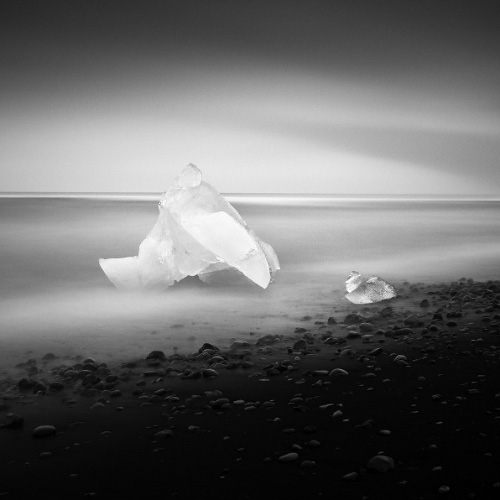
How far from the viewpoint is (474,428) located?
4016 mm

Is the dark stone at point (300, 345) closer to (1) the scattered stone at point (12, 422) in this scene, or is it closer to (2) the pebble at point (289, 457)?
(2) the pebble at point (289, 457)

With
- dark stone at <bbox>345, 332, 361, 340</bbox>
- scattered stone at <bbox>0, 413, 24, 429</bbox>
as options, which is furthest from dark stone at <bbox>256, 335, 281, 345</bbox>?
scattered stone at <bbox>0, 413, 24, 429</bbox>

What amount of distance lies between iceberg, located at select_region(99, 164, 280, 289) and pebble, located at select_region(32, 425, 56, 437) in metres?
5.56

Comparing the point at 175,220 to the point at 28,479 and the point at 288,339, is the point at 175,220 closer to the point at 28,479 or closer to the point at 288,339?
the point at 288,339

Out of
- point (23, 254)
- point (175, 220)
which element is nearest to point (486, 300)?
point (175, 220)

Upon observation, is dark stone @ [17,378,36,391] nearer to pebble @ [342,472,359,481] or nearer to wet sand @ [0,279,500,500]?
wet sand @ [0,279,500,500]

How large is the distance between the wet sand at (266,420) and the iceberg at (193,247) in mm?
2934

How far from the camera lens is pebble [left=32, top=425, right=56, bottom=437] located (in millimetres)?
4168

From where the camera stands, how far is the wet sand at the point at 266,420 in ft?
11.2

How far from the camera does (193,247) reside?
32.9 feet

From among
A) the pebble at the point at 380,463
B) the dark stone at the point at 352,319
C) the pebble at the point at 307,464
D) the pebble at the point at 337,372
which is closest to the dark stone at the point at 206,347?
the pebble at the point at 337,372

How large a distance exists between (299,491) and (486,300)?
6.56 meters

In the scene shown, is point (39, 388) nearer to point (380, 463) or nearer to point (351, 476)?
point (351, 476)

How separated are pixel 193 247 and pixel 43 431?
6008 millimetres
